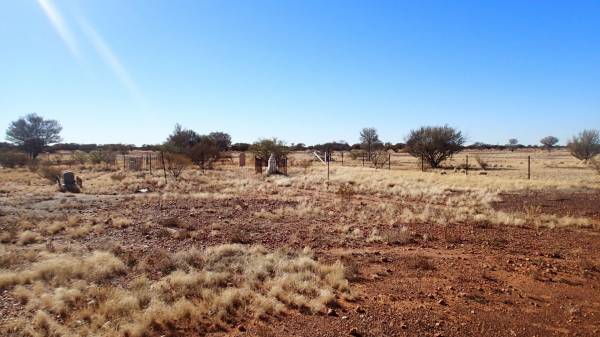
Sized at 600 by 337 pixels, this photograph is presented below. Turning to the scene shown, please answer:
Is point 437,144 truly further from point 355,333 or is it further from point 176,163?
point 355,333

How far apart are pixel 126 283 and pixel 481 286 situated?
251 inches

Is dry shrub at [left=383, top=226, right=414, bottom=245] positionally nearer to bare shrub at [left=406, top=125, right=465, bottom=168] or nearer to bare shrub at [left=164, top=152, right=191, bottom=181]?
bare shrub at [left=164, top=152, right=191, bottom=181]

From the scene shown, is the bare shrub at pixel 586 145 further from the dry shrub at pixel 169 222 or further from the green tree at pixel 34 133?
the green tree at pixel 34 133

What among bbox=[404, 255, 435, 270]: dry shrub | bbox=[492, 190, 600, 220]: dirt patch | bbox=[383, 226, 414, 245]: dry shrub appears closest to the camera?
bbox=[404, 255, 435, 270]: dry shrub

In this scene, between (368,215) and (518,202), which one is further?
(518,202)

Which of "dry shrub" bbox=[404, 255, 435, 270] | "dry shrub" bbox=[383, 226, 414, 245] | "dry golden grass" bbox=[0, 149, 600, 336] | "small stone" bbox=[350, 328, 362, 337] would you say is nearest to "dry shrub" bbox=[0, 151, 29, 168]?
"dry golden grass" bbox=[0, 149, 600, 336]

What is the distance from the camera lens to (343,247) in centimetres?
1052

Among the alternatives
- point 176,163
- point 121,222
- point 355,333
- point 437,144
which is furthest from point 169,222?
point 437,144

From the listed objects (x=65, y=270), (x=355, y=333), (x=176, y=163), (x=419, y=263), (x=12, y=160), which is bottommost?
(x=355, y=333)

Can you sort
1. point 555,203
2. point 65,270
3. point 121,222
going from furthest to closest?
point 555,203 → point 121,222 → point 65,270

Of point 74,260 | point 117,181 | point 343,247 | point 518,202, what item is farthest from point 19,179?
point 518,202

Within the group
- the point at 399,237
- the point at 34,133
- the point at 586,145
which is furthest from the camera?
the point at 34,133

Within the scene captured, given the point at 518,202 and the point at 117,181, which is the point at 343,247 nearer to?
the point at 518,202

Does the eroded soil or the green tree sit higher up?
the green tree
